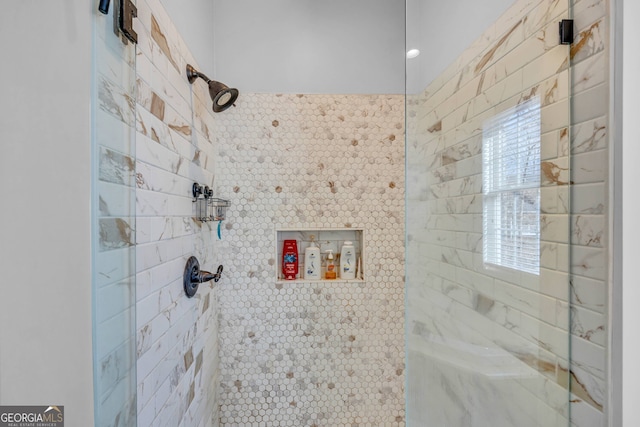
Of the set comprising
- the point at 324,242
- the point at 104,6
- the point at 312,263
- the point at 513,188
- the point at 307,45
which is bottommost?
the point at 312,263

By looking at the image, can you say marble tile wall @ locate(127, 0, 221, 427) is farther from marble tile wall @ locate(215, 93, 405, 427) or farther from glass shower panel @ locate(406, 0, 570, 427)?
glass shower panel @ locate(406, 0, 570, 427)

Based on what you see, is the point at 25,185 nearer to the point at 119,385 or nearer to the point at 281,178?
the point at 119,385

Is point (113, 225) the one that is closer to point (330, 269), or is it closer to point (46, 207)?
point (46, 207)

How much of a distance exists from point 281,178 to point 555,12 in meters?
1.32

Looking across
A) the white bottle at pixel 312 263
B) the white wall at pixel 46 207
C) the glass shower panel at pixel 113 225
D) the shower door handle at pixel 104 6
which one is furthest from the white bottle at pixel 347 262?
the shower door handle at pixel 104 6

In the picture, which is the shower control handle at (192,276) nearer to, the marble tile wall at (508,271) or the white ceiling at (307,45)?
the marble tile wall at (508,271)

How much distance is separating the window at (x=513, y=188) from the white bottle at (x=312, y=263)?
1.00 meters

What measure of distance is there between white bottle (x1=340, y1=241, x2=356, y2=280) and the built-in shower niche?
3cm

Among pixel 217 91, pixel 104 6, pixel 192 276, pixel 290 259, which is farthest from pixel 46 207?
pixel 290 259

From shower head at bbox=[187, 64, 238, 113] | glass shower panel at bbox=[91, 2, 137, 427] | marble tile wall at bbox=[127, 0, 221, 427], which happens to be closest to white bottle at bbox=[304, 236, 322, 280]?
marble tile wall at bbox=[127, 0, 221, 427]

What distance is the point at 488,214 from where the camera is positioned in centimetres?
98

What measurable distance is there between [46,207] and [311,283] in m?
1.36

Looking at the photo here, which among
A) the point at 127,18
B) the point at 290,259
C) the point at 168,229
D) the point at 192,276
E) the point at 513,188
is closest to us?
the point at 127,18

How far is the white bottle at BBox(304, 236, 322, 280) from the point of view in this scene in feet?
6.03
